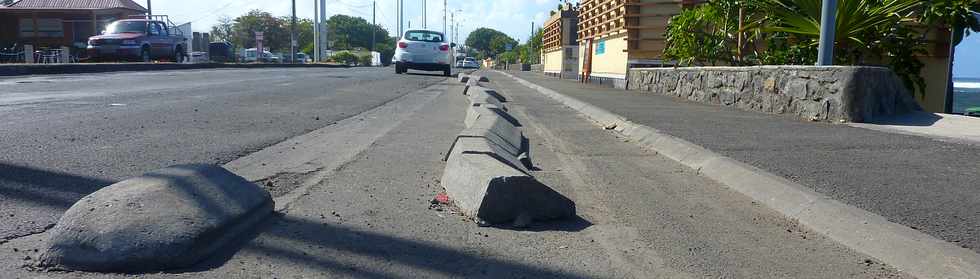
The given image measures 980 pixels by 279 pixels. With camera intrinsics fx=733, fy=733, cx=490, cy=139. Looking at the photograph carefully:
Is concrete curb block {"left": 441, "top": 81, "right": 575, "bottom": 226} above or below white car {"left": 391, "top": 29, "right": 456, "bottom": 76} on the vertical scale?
below

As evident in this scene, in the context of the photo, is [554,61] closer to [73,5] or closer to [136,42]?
[136,42]

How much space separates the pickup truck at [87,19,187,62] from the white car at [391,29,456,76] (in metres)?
9.47

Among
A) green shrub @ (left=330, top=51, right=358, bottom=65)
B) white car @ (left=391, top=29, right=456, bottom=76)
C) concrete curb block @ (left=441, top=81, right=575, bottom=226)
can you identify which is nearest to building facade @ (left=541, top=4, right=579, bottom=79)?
white car @ (left=391, top=29, right=456, bottom=76)

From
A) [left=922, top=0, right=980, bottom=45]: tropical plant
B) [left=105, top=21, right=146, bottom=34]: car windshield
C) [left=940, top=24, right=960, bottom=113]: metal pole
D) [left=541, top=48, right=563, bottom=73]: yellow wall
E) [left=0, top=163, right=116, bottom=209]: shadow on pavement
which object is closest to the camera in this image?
[left=0, top=163, right=116, bottom=209]: shadow on pavement

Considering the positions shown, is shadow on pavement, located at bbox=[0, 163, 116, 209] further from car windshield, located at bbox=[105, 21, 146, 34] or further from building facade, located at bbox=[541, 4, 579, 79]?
building facade, located at bbox=[541, 4, 579, 79]

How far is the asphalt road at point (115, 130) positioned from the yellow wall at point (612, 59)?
892 centimetres

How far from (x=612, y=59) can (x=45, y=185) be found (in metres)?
18.7

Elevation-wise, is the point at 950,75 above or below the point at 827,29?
below

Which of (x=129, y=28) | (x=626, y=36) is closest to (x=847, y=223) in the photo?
(x=626, y=36)

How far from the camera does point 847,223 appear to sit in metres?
3.87

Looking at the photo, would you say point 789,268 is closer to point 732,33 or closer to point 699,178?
point 699,178

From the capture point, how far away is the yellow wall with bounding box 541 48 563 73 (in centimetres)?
→ 3456

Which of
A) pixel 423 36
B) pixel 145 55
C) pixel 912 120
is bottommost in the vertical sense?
pixel 912 120

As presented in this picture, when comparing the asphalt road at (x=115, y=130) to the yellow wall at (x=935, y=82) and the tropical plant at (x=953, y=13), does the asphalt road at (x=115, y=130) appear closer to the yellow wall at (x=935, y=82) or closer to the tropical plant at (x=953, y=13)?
the tropical plant at (x=953, y=13)
